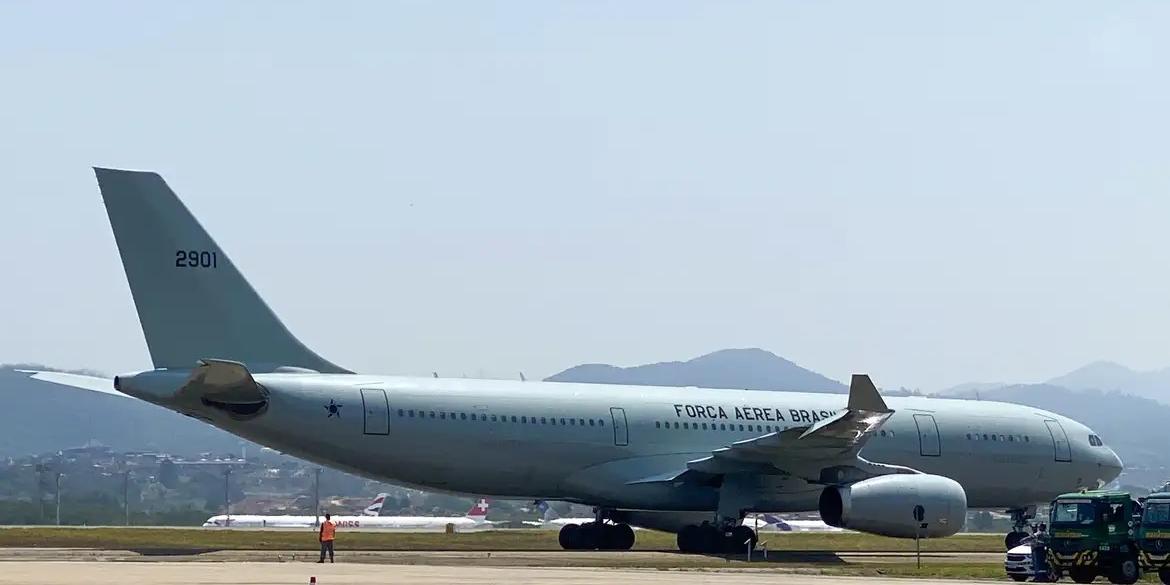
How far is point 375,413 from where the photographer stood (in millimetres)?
36781

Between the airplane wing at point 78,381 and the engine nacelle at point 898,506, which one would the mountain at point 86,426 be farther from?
the engine nacelle at point 898,506

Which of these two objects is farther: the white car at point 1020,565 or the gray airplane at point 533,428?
the gray airplane at point 533,428

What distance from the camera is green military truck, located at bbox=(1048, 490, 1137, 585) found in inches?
1173

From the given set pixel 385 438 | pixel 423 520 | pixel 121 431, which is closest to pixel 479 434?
pixel 385 438

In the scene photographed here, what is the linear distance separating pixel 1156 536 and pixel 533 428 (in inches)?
542

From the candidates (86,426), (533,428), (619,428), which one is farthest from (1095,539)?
(86,426)

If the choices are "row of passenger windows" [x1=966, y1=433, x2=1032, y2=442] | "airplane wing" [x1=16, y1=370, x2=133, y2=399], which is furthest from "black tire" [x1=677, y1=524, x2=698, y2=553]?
"airplane wing" [x1=16, y1=370, x2=133, y2=399]

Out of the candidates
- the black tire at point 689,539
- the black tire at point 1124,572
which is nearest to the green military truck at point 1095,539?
the black tire at point 1124,572

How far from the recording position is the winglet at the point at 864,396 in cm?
3628

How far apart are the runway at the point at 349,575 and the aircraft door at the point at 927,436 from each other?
13079mm

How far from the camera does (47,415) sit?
189250mm

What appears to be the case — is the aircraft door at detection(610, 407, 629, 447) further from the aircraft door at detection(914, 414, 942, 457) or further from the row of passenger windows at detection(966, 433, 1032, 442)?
the row of passenger windows at detection(966, 433, 1032, 442)

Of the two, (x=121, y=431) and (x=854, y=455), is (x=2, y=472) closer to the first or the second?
(x=854, y=455)

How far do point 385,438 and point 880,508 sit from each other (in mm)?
10273
